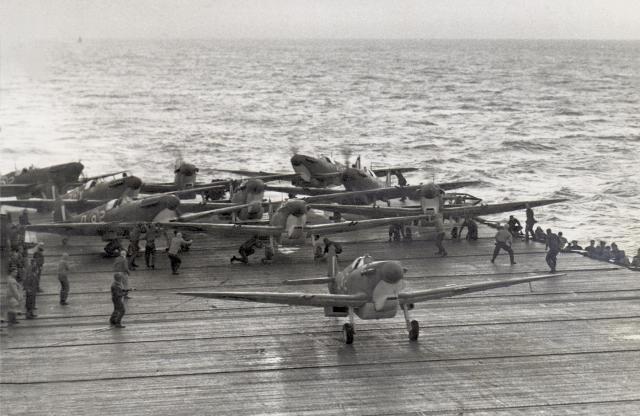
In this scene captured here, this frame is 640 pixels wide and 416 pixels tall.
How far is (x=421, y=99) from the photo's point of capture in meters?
181

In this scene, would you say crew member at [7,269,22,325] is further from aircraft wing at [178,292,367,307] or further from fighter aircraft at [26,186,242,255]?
fighter aircraft at [26,186,242,255]

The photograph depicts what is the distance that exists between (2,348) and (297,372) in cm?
746

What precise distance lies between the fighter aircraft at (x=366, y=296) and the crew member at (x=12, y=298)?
477 centimetres

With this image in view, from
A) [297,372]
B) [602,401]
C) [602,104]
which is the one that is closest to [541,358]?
[602,401]

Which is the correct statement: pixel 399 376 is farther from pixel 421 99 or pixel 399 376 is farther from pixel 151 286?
pixel 421 99

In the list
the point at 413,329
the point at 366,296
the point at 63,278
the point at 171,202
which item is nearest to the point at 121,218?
the point at 171,202

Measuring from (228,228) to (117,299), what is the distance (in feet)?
28.1

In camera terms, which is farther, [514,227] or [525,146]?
[525,146]

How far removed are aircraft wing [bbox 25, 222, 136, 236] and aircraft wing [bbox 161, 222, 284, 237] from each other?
204cm

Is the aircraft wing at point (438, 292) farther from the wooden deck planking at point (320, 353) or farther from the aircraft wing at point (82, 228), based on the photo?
the aircraft wing at point (82, 228)

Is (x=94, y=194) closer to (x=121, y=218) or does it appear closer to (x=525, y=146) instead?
(x=121, y=218)

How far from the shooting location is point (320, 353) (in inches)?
854

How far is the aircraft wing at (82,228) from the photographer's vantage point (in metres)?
33.2

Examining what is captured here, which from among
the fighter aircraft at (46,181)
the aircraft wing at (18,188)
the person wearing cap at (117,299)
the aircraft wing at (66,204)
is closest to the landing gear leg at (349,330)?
the person wearing cap at (117,299)
